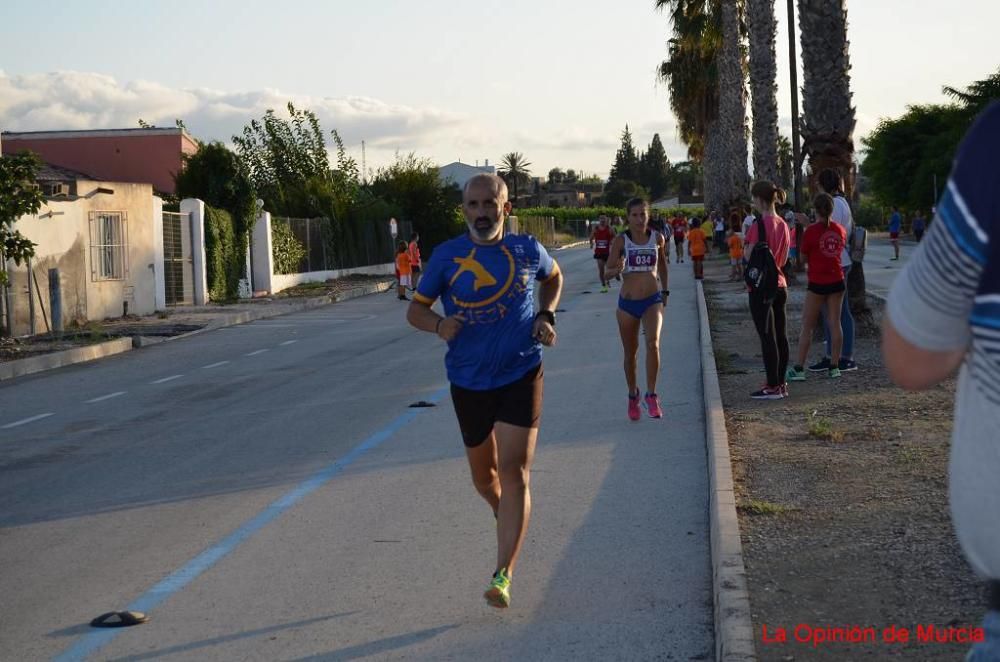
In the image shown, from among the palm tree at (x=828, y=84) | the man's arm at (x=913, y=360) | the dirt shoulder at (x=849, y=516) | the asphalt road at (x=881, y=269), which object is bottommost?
the dirt shoulder at (x=849, y=516)

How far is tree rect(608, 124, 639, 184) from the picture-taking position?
7751 inches

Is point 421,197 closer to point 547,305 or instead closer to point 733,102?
point 733,102

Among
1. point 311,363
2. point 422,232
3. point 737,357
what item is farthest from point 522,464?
point 422,232

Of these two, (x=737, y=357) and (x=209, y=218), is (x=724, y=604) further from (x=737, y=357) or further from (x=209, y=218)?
(x=209, y=218)

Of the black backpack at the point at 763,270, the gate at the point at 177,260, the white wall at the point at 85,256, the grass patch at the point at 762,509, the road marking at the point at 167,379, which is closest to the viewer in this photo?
the grass patch at the point at 762,509

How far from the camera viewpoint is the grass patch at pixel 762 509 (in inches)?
283

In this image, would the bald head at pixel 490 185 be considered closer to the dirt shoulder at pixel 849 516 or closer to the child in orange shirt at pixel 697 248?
the dirt shoulder at pixel 849 516

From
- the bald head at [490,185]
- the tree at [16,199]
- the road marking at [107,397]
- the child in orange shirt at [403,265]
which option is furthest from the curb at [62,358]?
the bald head at [490,185]

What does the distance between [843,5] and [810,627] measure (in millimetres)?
14139

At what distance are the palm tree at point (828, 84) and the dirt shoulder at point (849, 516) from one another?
18.5 ft

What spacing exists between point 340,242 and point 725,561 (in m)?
43.4

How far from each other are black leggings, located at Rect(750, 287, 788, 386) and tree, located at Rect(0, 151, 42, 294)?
12.4 meters

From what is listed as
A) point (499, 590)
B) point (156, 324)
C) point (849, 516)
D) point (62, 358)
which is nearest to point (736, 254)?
point (156, 324)

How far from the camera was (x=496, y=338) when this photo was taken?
567cm
